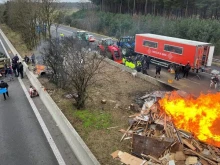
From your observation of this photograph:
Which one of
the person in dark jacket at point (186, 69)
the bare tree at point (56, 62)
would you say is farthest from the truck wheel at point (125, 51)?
the bare tree at point (56, 62)

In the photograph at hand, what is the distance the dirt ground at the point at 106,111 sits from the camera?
31.5 feet

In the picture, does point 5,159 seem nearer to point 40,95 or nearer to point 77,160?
point 77,160

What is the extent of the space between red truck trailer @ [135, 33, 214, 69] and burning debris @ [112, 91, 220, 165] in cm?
1063

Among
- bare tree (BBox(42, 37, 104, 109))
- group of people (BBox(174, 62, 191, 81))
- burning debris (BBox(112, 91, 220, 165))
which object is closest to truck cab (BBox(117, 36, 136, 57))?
group of people (BBox(174, 62, 191, 81))

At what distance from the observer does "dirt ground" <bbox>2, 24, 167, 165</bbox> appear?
9609mm

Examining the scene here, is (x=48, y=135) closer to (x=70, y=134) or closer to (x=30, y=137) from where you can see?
(x=30, y=137)

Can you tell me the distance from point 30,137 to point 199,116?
301 inches

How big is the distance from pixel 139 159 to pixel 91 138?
7.85 feet

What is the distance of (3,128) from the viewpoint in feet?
37.1

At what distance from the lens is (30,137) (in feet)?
34.3

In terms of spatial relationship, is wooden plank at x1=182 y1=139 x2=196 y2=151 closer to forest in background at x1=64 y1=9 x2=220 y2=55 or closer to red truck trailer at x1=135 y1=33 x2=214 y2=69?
red truck trailer at x1=135 y1=33 x2=214 y2=69

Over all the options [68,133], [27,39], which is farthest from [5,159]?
[27,39]

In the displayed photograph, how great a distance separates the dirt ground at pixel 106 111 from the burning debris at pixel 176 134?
52 centimetres

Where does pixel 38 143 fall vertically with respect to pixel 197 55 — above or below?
below
